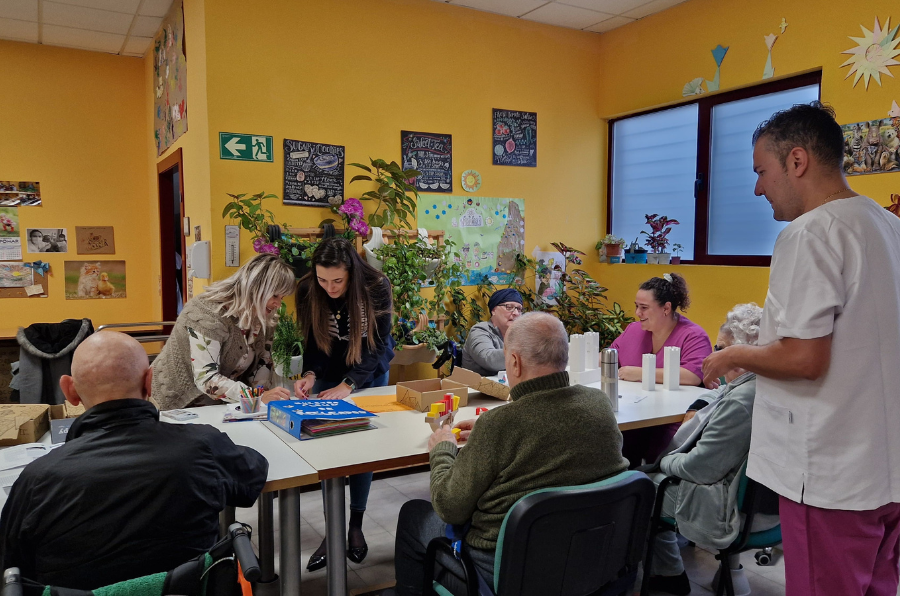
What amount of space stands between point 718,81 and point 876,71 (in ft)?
3.23

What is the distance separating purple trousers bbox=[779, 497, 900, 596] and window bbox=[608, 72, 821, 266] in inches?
103

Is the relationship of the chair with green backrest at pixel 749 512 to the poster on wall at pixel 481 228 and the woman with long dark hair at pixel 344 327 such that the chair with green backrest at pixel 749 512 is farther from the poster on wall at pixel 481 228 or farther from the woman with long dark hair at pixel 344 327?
the poster on wall at pixel 481 228

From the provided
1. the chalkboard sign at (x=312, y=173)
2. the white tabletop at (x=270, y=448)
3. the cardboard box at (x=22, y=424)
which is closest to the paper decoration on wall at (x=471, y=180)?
the chalkboard sign at (x=312, y=173)

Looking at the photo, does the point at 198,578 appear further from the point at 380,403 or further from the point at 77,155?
the point at 77,155

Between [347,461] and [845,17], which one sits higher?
[845,17]

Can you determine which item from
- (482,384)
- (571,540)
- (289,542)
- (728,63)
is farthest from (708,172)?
(289,542)

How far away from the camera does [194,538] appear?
1511mm

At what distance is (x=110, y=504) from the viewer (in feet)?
4.60

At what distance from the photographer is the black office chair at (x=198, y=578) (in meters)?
1.29

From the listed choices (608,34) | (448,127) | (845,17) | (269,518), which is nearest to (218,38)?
(448,127)

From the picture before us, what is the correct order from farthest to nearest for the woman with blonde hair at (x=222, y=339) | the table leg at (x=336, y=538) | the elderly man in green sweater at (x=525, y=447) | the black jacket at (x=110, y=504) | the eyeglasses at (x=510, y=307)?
the eyeglasses at (x=510, y=307), the woman with blonde hair at (x=222, y=339), the table leg at (x=336, y=538), the elderly man in green sweater at (x=525, y=447), the black jacket at (x=110, y=504)

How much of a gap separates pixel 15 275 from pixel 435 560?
189 inches

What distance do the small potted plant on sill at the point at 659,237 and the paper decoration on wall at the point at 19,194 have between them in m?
4.67

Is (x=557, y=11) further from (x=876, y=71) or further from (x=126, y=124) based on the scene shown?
(x=126, y=124)
